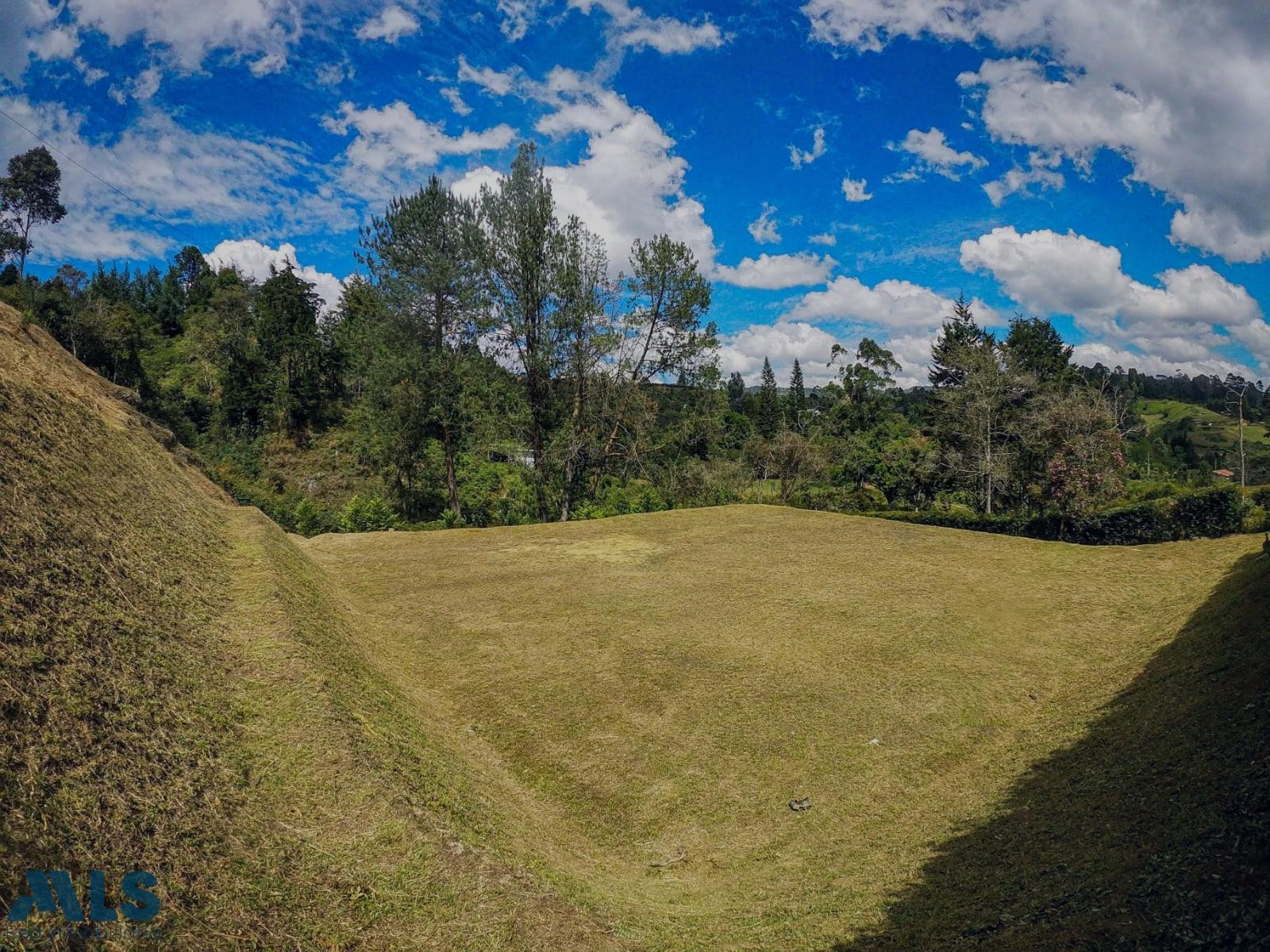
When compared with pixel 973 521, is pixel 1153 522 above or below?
above

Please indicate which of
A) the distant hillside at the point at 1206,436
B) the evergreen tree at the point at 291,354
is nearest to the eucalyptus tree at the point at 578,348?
the evergreen tree at the point at 291,354

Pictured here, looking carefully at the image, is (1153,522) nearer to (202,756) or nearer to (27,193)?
(202,756)

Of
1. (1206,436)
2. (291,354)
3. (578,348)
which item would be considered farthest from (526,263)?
(1206,436)

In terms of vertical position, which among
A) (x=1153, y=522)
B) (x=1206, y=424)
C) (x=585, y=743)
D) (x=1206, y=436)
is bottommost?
(x=585, y=743)

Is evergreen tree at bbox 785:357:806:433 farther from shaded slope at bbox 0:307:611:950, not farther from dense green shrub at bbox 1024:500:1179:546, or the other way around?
shaded slope at bbox 0:307:611:950

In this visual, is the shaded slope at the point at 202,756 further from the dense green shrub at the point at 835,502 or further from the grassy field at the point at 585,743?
the dense green shrub at the point at 835,502
